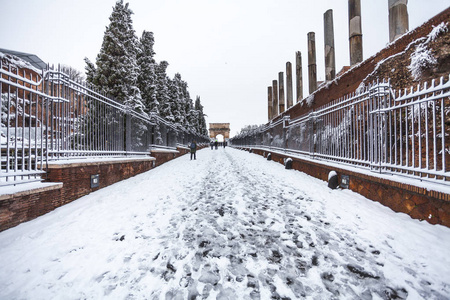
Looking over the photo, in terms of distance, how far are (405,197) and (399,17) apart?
8.42 m

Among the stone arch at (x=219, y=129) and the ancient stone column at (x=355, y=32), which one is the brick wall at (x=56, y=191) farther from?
the stone arch at (x=219, y=129)

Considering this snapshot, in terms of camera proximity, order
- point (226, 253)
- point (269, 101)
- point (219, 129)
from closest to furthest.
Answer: point (226, 253) → point (269, 101) → point (219, 129)

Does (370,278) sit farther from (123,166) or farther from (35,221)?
(123,166)

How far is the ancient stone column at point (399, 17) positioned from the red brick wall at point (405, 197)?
6964mm

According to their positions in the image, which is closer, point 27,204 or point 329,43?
point 27,204

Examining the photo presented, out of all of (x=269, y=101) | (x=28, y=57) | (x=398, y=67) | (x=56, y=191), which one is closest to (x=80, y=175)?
(x=56, y=191)

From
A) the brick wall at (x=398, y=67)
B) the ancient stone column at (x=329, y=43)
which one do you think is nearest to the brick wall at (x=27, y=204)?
the brick wall at (x=398, y=67)

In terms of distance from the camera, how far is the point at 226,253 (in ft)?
7.11

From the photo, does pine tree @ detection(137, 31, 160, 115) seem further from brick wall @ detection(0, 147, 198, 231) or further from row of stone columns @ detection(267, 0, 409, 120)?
row of stone columns @ detection(267, 0, 409, 120)

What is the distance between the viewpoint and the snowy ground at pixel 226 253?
1651 millimetres

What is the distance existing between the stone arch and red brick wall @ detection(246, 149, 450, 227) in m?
85.4

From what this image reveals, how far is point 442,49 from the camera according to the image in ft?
15.0

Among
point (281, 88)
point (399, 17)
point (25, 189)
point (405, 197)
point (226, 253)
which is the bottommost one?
point (226, 253)

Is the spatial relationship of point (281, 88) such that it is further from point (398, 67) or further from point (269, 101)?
point (398, 67)
